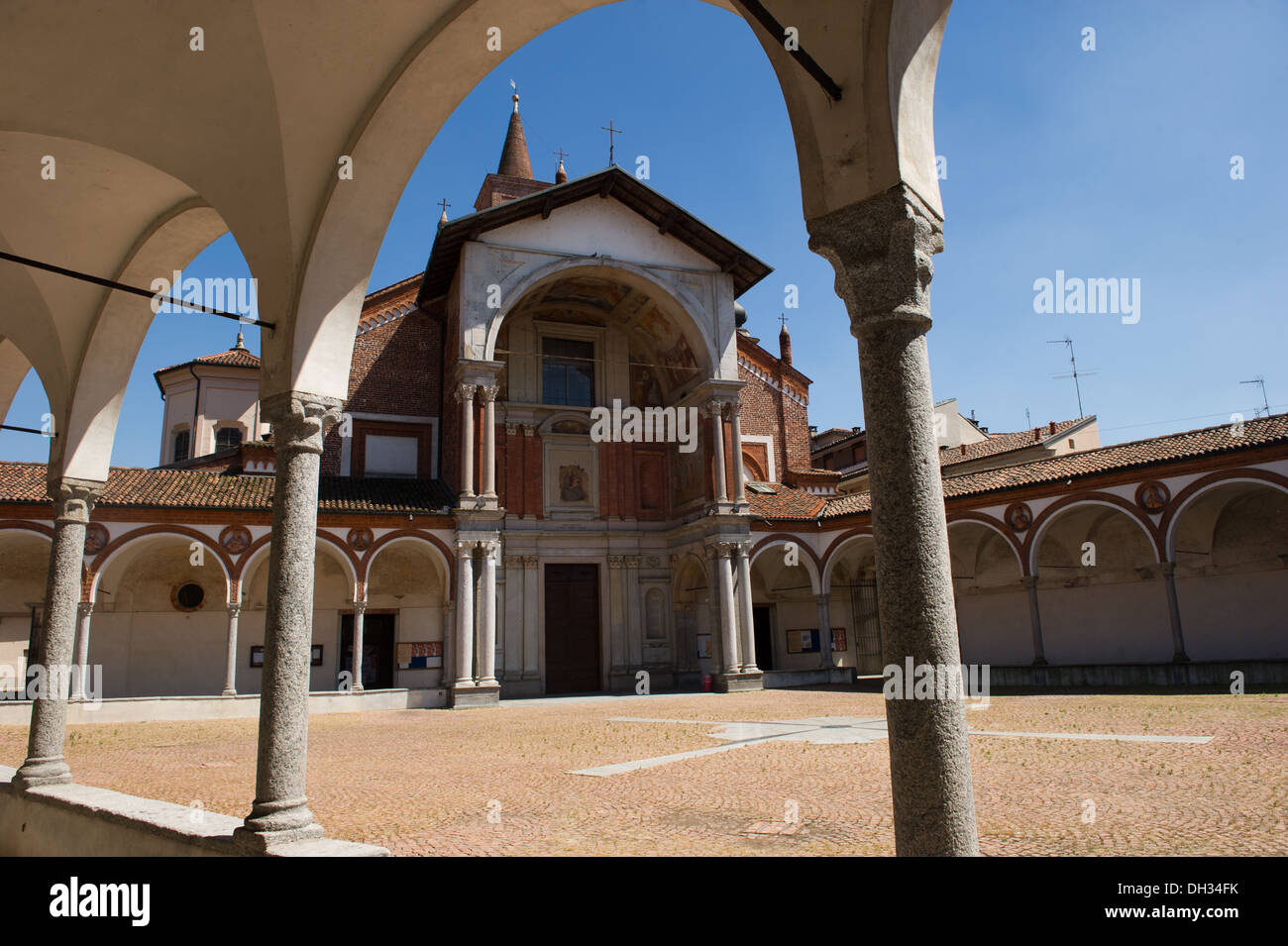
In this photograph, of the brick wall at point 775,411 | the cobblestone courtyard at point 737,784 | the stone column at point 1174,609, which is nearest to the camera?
the cobblestone courtyard at point 737,784

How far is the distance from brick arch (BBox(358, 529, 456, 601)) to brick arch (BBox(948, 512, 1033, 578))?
12.1 metres

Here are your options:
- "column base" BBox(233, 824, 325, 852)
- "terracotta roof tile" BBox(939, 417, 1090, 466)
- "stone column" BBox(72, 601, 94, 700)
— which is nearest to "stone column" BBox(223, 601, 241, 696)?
"stone column" BBox(72, 601, 94, 700)

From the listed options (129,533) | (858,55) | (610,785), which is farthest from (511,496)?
(858,55)

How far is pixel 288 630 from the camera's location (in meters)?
4.68

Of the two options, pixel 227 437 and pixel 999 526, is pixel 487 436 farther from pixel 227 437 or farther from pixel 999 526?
pixel 999 526

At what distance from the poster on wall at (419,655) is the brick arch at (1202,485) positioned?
17088mm

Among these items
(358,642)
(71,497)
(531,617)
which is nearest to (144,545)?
(358,642)

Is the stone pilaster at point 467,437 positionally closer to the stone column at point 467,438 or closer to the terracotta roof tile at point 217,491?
the stone column at point 467,438

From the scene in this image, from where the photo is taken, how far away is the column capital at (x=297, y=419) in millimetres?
4984

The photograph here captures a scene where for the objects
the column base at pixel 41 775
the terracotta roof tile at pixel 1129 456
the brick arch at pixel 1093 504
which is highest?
the terracotta roof tile at pixel 1129 456

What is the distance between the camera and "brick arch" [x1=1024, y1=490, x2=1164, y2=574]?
1720cm

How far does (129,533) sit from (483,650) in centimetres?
812

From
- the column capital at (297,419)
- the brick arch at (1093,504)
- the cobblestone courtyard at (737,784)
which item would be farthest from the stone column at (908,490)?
the brick arch at (1093,504)
